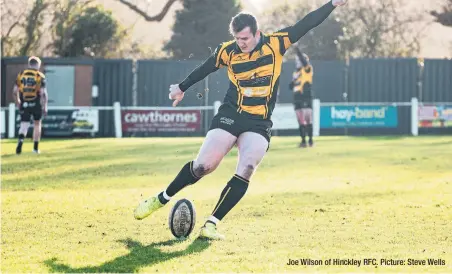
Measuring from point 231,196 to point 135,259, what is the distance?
1413 mm

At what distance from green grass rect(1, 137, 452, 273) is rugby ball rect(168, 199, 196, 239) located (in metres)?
0.14

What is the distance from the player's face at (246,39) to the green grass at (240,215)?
72.4 inches

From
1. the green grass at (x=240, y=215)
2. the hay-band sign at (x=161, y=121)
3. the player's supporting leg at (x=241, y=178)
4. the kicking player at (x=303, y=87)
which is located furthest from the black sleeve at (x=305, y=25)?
the hay-band sign at (x=161, y=121)

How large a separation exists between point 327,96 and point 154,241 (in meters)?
27.9

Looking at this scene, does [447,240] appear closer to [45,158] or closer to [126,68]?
[45,158]

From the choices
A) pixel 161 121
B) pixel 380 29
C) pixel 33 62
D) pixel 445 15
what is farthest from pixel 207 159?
pixel 380 29

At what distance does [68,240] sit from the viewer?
743cm

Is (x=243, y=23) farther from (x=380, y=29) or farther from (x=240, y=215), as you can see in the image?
(x=380, y=29)

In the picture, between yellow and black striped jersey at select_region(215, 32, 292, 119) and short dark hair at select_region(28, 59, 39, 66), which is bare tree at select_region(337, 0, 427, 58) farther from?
yellow and black striped jersey at select_region(215, 32, 292, 119)

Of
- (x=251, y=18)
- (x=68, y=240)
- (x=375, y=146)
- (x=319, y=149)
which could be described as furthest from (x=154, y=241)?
(x=375, y=146)

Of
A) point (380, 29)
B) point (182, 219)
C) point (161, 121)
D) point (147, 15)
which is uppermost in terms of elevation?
Answer: point (147, 15)

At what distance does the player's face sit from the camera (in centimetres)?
758

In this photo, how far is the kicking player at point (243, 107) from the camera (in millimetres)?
7590

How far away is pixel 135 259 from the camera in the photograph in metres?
6.42
